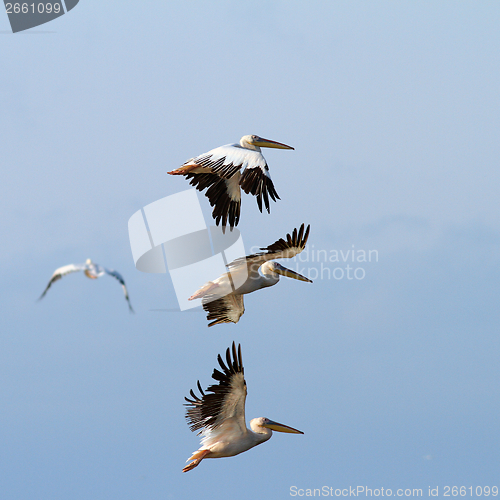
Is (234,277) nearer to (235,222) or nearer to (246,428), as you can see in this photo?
(235,222)

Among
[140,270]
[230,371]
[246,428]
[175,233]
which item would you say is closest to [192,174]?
[175,233]

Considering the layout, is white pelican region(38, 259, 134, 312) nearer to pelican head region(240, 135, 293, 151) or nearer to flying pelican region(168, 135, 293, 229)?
flying pelican region(168, 135, 293, 229)

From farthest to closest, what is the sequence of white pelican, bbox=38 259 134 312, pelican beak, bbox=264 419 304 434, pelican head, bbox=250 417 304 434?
pelican beak, bbox=264 419 304 434, pelican head, bbox=250 417 304 434, white pelican, bbox=38 259 134 312

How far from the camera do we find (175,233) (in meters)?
16.4

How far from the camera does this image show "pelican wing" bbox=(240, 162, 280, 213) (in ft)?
47.6

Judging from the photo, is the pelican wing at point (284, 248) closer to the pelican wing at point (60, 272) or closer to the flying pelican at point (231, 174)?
the flying pelican at point (231, 174)

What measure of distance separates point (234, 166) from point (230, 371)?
3.64 metres

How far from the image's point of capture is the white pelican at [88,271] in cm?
1286

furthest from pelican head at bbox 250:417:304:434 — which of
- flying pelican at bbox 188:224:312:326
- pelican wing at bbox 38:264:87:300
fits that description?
pelican wing at bbox 38:264:87:300

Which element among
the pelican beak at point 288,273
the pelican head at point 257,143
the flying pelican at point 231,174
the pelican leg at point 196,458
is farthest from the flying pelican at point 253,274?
the pelican leg at point 196,458

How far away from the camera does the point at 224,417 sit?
1541 cm

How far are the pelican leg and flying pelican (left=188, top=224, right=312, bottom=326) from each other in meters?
2.84

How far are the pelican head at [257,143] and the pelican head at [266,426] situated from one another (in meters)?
5.21

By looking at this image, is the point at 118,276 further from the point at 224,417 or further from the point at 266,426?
the point at 266,426
